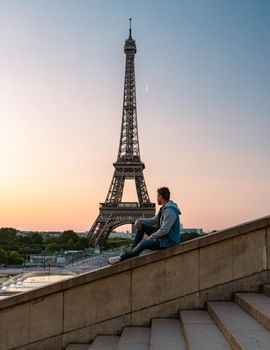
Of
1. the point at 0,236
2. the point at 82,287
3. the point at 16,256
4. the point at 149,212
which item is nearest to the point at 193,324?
the point at 82,287

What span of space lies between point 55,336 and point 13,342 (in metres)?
0.66

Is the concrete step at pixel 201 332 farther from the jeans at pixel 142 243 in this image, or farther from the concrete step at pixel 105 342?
the jeans at pixel 142 243

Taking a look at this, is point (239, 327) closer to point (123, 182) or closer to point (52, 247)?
point (123, 182)

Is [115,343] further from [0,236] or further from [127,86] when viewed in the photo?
[0,236]

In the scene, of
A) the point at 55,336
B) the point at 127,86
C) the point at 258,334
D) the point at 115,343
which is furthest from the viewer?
the point at 127,86

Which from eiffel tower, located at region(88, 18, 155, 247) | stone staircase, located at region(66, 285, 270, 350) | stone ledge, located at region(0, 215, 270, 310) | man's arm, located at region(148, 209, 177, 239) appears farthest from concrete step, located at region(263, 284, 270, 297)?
eiffel tower, located at region(88, 18, 155, 247)

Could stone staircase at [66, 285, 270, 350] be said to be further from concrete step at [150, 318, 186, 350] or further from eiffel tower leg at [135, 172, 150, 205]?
eiffel tower leg at [135, 172, 150, 205]

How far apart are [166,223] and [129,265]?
0.95 m

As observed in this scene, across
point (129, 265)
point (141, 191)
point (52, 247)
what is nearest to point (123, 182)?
point (141, 191)

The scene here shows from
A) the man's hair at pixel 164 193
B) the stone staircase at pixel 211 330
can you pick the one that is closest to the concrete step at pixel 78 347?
the stone staircase at pixel 211 330

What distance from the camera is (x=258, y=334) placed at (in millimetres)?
5098

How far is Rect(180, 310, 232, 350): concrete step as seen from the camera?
5114 millimetres

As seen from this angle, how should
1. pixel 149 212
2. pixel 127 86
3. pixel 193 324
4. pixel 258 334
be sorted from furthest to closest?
pixel 127 86 < pixel 149 212 < pixel 193 324 < pixel 258 334

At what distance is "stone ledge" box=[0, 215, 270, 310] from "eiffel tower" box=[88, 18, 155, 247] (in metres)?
60.8
